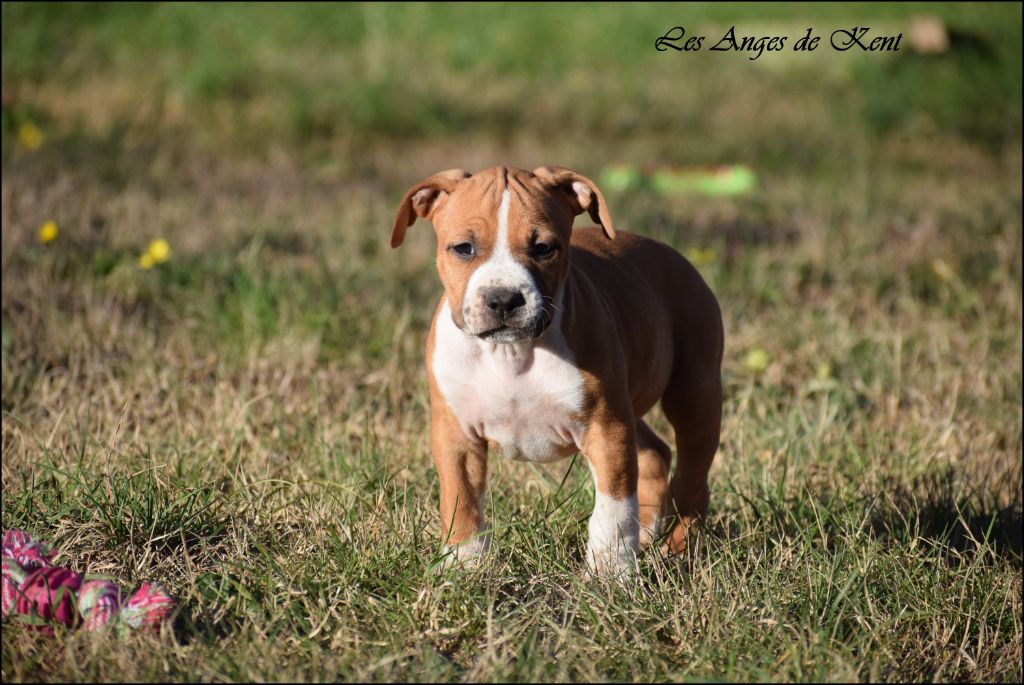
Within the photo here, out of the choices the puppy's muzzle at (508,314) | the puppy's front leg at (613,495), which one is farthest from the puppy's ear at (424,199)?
the puppy's front leg at (613,495)

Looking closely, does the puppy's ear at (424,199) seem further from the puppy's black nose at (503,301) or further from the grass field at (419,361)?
the grass field at (419,361)

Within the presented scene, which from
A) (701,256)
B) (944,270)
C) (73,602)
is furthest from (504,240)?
(944,270)

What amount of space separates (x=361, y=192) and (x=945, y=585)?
18.7 feet

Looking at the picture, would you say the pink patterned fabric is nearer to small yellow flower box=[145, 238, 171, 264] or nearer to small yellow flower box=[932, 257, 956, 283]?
small yellow flower box=[145, 238, 171, 264]

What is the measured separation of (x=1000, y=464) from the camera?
490 cm

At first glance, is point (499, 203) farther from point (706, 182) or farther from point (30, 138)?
point (706, 182)

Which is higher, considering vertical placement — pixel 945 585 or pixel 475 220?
pixel 475 220

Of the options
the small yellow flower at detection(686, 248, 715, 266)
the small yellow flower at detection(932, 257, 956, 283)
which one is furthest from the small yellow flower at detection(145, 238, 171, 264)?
the small yellow flower at detection(932, 257, 956, 283)

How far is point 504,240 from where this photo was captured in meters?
3.33

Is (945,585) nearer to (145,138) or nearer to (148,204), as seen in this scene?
(148,204)

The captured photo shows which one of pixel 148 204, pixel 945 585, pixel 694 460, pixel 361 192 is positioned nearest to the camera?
pixel 945 585

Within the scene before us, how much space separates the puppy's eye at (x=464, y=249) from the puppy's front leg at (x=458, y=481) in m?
0.47

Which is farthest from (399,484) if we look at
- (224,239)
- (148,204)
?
(148,204)

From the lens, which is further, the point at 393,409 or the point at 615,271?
the point at 393,409
